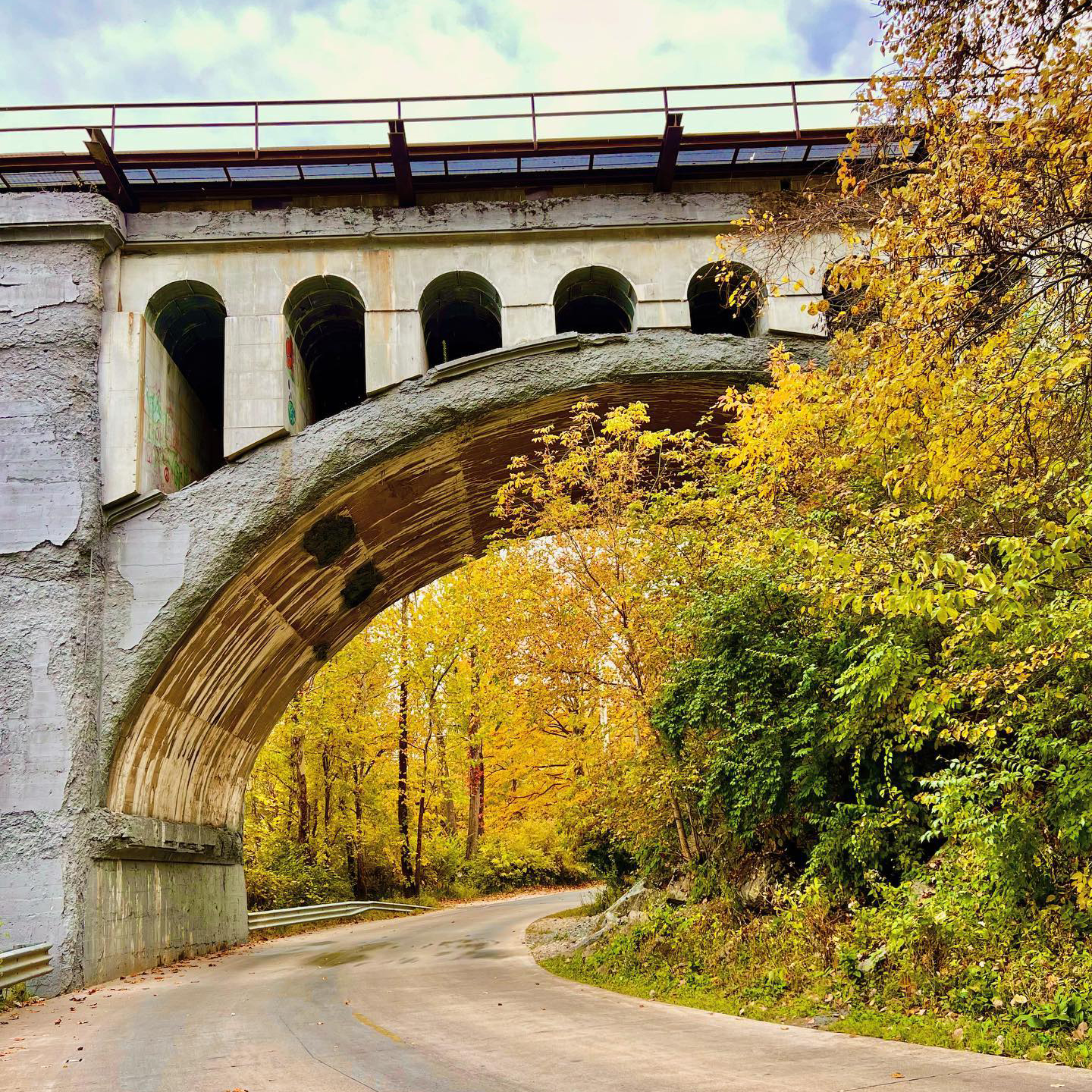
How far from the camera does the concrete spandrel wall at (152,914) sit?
41.4 feet

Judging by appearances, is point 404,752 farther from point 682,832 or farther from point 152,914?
point 682,832

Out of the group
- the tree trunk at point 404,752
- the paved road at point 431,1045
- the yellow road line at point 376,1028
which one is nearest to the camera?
the paved road at point 431,1045

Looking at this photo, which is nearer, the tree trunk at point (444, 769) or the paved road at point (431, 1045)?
the paved road at point (431, 1045)

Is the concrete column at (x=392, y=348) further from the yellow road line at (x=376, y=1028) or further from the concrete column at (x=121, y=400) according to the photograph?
the yellow road line at (x=376, y=1028)

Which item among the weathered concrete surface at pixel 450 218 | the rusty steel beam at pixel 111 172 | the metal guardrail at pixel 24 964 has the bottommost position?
the metal guardrail at pixel 24 964

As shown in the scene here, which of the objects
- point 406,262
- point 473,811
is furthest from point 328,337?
point 473,811

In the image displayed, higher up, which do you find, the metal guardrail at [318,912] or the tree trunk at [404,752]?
the tree trunk at [404,752]

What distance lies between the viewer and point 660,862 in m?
13.8

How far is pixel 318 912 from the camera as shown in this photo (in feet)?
78.8

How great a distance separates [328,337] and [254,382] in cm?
311

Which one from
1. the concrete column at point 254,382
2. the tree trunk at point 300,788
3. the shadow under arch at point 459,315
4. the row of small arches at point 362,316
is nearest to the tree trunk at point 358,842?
the tree trunk at point 300,788

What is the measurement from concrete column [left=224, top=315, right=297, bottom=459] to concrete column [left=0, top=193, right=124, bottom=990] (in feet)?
6.00

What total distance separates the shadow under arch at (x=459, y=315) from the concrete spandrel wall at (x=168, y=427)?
415 cm

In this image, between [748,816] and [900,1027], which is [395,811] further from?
[900,1027]
